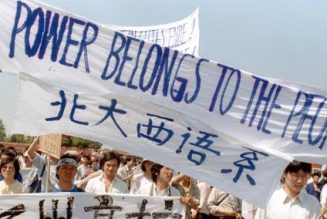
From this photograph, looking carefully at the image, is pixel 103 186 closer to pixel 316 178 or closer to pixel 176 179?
pixel 176 179

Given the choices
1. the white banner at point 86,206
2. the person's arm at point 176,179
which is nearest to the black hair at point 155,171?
the person's arm at point 176,179

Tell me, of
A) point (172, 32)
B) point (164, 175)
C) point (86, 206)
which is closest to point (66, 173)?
point (86, 206)

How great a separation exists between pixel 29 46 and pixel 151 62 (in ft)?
2.80

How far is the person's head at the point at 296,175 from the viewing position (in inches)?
190

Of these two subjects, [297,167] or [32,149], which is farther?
[32,149]

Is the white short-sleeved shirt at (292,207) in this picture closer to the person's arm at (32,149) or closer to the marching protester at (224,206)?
the marching protester at (224,206)

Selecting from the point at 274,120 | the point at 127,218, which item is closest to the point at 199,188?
the point at 127,218

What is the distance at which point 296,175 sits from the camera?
4.84 metres

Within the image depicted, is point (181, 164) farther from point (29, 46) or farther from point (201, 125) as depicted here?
point (29, 46)

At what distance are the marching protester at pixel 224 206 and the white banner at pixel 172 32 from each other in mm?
3329

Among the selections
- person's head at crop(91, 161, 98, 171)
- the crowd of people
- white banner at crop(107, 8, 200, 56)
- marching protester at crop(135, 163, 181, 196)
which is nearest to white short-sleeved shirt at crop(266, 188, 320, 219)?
the crowd of people

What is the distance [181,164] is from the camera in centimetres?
465

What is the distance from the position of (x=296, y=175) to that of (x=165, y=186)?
60.1 inches

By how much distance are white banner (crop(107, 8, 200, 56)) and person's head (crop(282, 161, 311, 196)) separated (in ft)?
16.0
